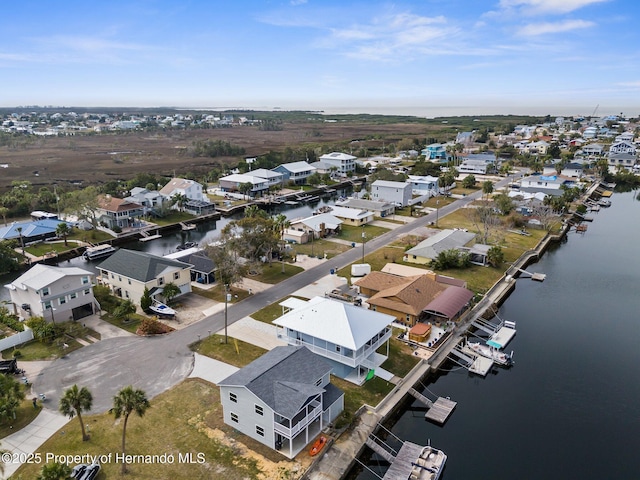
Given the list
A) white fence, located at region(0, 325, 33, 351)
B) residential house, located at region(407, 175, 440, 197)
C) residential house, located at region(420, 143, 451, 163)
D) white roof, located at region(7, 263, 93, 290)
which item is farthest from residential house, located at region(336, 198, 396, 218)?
residential house, located at region(420, 143, 451, 163)

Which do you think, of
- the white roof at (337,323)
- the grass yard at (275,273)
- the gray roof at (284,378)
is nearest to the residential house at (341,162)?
the grass yard at (275,273)

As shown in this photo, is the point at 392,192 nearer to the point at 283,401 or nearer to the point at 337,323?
the point at 337,323

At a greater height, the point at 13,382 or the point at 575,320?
the point at 13,382

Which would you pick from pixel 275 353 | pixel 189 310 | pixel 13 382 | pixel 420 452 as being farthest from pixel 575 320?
pixel 13 382

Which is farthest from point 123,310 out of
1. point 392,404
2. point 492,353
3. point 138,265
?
point 492,353

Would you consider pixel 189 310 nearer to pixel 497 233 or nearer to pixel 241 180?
pixel 497 233
